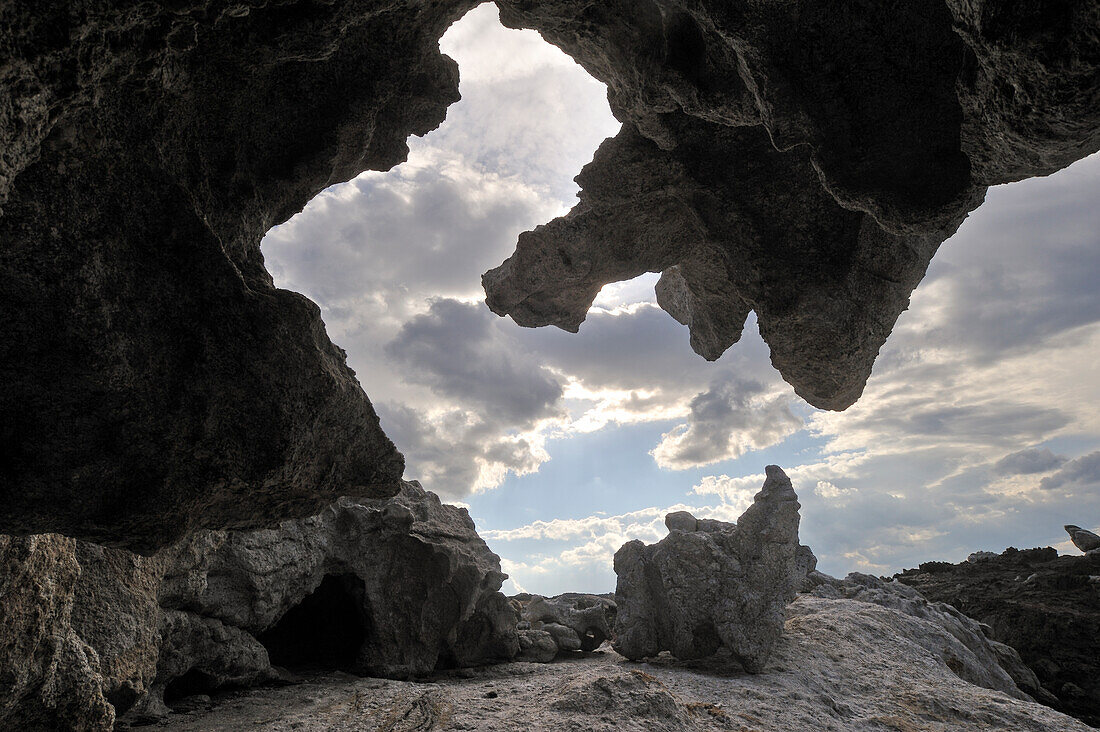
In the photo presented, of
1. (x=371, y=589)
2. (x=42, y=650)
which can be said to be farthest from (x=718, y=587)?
(x=42, y=650)

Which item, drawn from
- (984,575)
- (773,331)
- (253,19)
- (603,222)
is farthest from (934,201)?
(984,575)

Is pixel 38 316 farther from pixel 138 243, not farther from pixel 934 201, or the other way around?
pixel 934 201

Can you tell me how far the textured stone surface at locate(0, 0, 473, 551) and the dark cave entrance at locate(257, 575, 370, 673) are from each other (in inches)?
322

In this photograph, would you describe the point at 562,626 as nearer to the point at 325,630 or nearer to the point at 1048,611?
the point at 325,630

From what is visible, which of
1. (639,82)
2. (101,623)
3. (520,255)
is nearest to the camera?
(101,623)

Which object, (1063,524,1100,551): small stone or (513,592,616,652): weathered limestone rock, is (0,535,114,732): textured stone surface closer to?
(513,592,616,652): weathered limestone rock

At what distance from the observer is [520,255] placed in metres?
11.5

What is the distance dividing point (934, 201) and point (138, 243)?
823cm

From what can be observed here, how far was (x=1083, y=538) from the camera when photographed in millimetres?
26141

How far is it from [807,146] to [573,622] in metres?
15.6

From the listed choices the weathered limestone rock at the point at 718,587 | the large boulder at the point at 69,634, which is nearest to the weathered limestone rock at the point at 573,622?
the weathered limestone rock at the point at 718,587

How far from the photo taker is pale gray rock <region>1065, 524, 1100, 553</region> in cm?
2555

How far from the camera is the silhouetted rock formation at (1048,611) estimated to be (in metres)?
16.2

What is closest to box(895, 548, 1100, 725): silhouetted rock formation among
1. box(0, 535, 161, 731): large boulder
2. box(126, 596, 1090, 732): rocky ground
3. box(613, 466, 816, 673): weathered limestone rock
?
box(126, 596, 1090, 732): rocky ground
